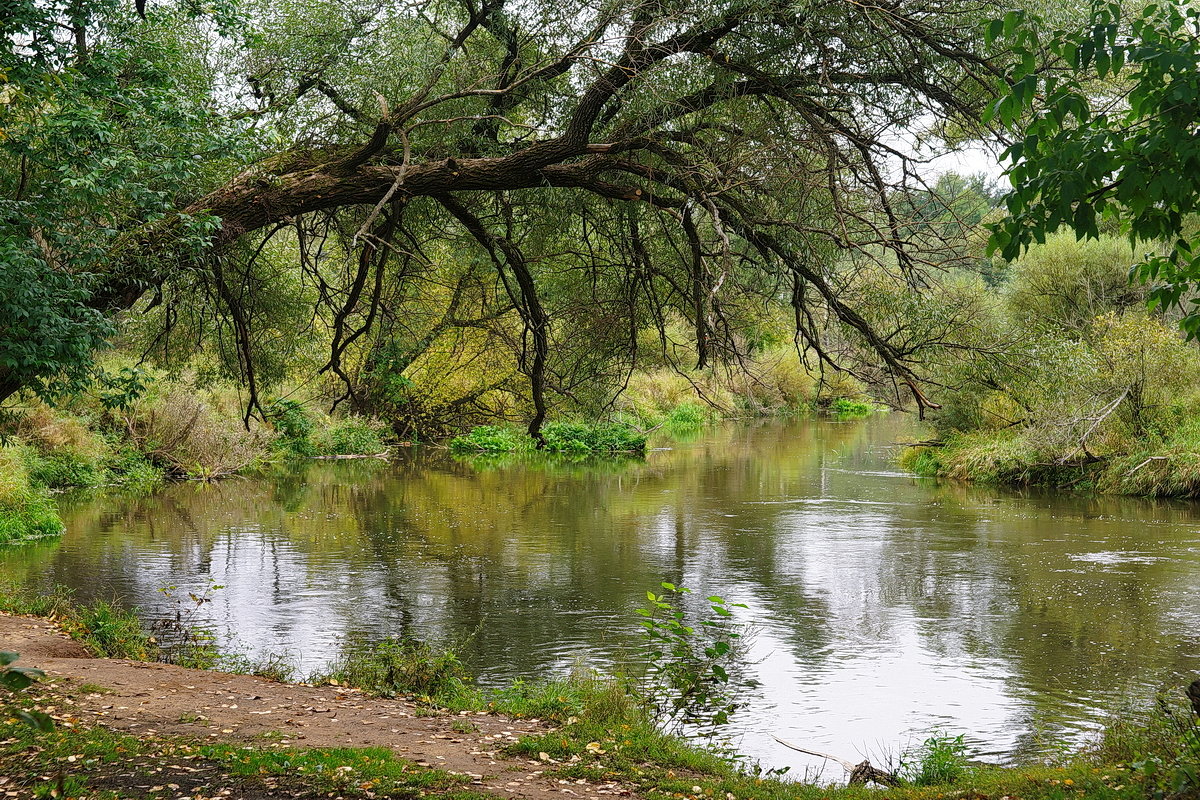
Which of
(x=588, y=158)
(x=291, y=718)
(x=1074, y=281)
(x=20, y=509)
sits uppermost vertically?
(x=1074, y=281)

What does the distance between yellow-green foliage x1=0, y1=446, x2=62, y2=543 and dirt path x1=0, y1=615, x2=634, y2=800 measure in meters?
9.26

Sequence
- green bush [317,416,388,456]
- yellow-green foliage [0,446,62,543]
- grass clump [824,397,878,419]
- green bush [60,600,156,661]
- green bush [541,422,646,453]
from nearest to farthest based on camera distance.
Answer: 1. green bush [60,600,156,661]
2. yellow-green foliage [0,446,62,543]
3. green bush [317,416,388,456]
4. green bush [541,422,646,453]
5. grass clump [824,397,878,419]

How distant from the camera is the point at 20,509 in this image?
18281 millimetres

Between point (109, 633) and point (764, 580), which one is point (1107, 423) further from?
point (109, 633)

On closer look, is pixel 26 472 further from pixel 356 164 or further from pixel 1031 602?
pixel 1031 602

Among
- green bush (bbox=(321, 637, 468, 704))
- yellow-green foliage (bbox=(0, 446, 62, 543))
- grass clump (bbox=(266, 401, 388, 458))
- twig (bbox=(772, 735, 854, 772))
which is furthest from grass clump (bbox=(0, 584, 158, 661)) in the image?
grass clump (bbox=(266, 401, 388, 458))

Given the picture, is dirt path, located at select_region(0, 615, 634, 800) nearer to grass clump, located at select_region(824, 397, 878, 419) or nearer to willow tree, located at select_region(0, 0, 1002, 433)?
willow tree, located at select_region(0, 0, 1002, 433)

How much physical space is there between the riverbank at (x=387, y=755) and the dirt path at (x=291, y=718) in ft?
0.07

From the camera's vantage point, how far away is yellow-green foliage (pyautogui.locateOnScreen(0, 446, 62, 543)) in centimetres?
1752

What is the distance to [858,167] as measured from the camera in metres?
7.91

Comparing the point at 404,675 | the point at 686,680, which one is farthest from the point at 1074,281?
the point at 404,675

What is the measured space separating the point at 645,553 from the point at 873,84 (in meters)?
11.2

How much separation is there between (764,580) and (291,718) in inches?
369

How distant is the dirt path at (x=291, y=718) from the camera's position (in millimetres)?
6570
